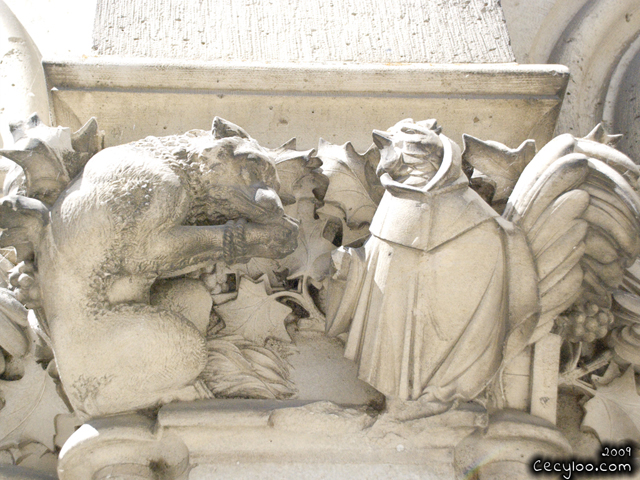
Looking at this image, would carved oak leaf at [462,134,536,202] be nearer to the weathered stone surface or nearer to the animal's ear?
the weathered stone surface

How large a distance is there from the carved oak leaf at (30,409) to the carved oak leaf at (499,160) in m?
1.25

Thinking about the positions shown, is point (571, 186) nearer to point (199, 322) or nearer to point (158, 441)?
point (199, 322)

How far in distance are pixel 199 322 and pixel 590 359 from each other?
105 cm

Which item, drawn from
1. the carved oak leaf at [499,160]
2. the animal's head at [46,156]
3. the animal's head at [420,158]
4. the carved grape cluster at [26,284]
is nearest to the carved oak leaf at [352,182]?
the animal's head at [420,158]

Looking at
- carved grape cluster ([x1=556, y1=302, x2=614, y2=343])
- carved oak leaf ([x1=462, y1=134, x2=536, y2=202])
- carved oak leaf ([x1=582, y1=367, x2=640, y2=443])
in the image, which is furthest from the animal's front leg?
carved oak leaf ([x1=582, y1=367, x2=640, y2=443])

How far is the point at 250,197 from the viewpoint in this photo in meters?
1.52

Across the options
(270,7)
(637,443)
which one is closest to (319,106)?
(270,7)

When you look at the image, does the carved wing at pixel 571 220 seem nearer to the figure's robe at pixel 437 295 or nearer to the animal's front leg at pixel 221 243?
the figure's robe at pixel 437 295

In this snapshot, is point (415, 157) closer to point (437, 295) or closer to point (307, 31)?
point (437, 295)

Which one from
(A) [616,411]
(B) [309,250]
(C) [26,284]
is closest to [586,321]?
(A) [616,411]

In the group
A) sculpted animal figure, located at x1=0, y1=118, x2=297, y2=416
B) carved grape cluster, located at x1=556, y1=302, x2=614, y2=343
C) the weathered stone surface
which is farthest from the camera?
the weathered stone surface

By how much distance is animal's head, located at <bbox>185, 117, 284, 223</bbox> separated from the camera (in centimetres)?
151

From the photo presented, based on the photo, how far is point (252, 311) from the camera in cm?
169

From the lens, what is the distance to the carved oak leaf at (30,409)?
5.54 feet
